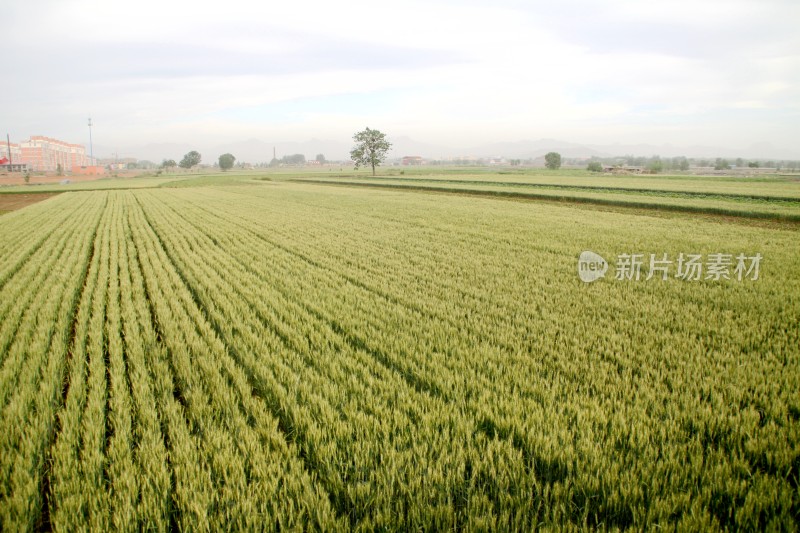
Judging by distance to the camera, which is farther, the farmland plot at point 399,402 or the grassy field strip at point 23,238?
the grassy field strip at point 23,238

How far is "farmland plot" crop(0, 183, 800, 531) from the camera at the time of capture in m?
2.81

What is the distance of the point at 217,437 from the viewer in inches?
137

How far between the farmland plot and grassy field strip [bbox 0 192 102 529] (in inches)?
1.0

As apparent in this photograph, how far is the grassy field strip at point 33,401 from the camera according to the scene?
294cm

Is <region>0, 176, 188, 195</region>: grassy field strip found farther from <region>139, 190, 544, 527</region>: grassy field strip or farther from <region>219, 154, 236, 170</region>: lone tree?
<region>219, 154, 236, 170</region>: lone tree

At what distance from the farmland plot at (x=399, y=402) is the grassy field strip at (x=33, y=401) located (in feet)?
0.09

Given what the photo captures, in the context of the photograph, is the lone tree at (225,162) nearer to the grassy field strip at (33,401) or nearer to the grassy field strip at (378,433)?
the grassy field strip at (33,401)

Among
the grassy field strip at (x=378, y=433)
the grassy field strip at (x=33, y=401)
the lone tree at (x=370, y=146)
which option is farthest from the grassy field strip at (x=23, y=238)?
the lone tree at (x=370, y=146)

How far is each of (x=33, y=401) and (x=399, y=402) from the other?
154 inches

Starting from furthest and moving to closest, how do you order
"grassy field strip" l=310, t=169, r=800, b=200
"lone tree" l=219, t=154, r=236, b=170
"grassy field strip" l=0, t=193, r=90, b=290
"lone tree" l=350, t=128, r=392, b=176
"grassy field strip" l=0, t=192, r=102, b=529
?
1. "lone tree" l=219, t=154, r=236, b=170
2. "lone tree" l=350, t=128, r=392, b=176
3. "grassy field strip" l=310, t=169, r=800, b=200
4. "grassy field strip" l=0, t=193, r=90, b=290
5. "grassy field strip" l=0, t=192, r=102, b=529

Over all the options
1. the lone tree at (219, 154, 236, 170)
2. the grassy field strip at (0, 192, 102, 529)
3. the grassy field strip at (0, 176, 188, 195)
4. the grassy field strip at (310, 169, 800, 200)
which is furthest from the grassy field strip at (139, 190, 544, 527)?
the lone tree at (219, 154, 236, 170)

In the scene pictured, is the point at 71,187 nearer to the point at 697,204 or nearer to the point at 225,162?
the point at 697,204

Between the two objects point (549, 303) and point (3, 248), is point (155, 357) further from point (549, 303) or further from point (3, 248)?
point (3, 248)

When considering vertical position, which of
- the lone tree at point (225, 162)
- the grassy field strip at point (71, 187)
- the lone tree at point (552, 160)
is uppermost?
the lone tree at point (225, 162)
